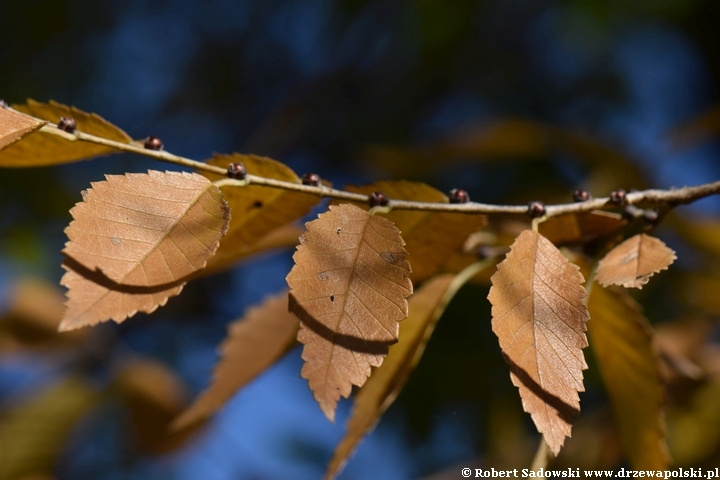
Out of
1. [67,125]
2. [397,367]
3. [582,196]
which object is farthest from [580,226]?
[67,125]

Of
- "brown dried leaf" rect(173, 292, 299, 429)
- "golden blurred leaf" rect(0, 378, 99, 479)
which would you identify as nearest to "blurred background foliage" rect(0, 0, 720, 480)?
"golden blurred leaf" rect(0, 378, 99, 479)

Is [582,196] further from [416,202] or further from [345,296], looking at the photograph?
[345,296]

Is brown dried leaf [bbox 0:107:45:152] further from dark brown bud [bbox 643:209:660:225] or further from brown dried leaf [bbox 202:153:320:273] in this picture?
dark brown bud [bbox 643:209:660:225]

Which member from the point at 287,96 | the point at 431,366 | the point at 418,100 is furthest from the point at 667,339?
the point at 287,96

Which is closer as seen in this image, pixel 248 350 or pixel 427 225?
pixel 427 225

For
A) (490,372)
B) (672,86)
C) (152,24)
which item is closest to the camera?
(490,372)

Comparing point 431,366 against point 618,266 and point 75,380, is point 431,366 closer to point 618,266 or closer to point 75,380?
point 75,380

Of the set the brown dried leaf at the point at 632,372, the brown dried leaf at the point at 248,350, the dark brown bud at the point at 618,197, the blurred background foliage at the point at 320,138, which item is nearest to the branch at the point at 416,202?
the dark brown bud at the point at 618,197
